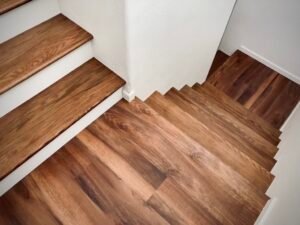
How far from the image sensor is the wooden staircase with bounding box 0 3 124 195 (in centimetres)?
133

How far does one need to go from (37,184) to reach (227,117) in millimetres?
1638

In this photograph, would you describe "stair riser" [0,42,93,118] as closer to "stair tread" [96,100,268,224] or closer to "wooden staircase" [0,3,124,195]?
"wooden staircase" [0,3,124,195]

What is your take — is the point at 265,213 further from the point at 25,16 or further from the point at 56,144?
the point at 25,16

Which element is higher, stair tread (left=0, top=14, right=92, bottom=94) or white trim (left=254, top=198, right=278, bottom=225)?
stair tread (left=0, top=14, right=92, bottom=94)

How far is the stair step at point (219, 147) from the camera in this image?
157 cm

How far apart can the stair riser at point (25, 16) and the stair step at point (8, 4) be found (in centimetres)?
4

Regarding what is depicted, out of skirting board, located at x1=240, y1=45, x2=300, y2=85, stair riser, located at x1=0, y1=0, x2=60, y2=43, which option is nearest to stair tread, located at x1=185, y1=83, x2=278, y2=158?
skirting board, located at x1=240, y1=45, x2=300, y2=85

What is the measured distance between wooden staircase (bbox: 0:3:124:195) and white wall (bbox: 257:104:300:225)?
116 cm

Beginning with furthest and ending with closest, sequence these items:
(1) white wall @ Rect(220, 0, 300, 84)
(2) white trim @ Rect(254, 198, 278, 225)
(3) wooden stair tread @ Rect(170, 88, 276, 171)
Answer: (1) white wall @ Rect(220, 0, 300, 84)
(3) wooden stair tread @ Rect(170, 88, 276, 171)
(2) white trim @ Rect(254, 198, 278, 225)

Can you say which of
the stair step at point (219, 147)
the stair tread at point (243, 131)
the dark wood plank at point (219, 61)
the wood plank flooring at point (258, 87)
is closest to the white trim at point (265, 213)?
the stair step at point (219, 147)

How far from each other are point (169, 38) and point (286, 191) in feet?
3.91

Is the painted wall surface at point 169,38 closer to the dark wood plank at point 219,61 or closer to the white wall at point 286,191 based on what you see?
the dark wood plank at point 219,61

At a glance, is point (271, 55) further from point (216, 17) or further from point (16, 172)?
point (16, 172)

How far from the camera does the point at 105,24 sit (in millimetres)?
1405
